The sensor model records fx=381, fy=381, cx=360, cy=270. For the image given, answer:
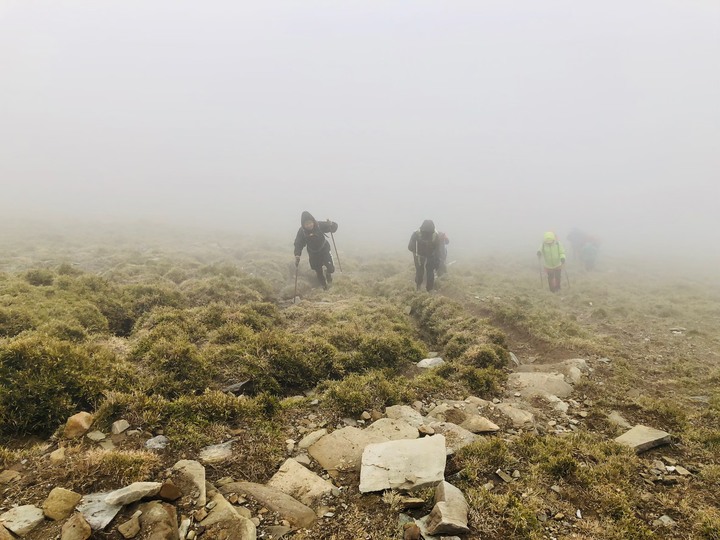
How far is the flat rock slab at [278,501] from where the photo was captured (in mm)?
4152

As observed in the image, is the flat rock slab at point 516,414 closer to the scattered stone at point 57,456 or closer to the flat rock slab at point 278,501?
the flat rock slab at point 278,501

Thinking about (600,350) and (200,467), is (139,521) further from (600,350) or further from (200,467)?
(600,350)

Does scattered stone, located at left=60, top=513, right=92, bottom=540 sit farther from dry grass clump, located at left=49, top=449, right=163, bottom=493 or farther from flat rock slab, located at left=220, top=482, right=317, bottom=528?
flat rock slab, located at left=220, top=482, right=317, bottom=528

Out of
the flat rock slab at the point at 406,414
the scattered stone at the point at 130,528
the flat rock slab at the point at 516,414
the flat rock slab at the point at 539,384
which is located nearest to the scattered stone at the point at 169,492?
the scattered stone at the point at 130,528

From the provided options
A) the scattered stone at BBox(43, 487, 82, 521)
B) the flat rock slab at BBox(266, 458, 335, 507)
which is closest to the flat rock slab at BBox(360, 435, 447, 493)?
the flat rock slab at BBox(266, 458, 335, 507)

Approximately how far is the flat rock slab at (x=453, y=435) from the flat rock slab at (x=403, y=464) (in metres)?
0.22

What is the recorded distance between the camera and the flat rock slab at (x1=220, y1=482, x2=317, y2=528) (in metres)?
4.15

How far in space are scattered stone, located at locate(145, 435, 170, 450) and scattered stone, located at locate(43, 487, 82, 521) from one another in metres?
1.16

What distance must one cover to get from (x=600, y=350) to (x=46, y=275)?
17.3 meters

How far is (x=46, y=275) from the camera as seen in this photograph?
12.6m

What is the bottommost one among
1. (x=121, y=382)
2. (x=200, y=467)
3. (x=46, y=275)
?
(x=200, y=467)

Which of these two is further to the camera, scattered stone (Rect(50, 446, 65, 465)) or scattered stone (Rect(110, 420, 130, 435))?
scattered stone (Rect(110, 420, 130, 435))

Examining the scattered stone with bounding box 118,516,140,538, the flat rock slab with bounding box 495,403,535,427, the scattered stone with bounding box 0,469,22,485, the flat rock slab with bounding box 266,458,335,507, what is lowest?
the flat rock slab with bounding box 495,403,535,427

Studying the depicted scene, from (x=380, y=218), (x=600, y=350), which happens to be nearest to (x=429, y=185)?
(x=380, y=218)
